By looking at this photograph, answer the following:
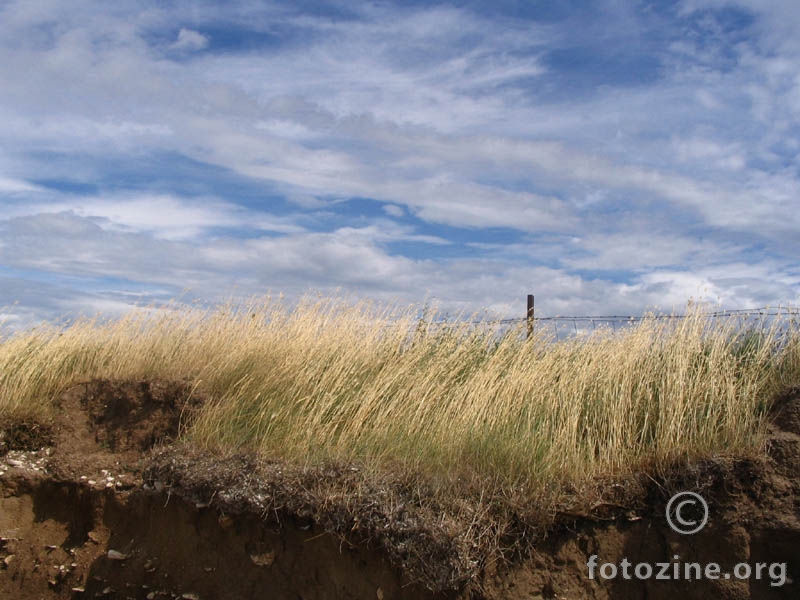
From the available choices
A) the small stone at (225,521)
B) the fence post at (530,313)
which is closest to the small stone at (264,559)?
the small stone at (225,521)

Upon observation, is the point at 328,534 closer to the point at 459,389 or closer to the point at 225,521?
the point at 225,521

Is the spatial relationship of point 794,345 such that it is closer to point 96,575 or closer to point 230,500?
point 230,500

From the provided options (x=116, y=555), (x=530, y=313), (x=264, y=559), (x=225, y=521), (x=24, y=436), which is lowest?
(x=116, y=555)

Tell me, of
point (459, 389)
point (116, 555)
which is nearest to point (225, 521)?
point (116, 555)

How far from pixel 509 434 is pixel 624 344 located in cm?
205

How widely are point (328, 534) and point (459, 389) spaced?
215 centimetres

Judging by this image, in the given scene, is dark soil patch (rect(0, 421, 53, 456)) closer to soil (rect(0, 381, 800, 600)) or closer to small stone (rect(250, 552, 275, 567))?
soil (rect(0, 381, 800, 600))

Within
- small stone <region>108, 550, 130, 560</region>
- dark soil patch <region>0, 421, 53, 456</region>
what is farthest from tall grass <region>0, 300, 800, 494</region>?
small stone <region>108, 550, 130, 560</region>

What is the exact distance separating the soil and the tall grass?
0.33m

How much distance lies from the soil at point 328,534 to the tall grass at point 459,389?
1.08 ft

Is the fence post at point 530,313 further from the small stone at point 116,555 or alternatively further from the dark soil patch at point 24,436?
the dark soil patch at point 24,436

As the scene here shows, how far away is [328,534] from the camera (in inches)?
222

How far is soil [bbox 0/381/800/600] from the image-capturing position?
520cm

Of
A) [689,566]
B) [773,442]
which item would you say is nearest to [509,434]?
[689,566]
